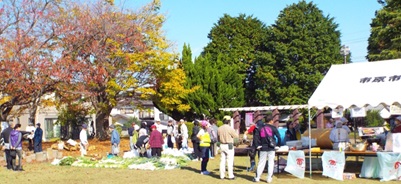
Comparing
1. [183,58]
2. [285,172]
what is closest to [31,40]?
[285,172]

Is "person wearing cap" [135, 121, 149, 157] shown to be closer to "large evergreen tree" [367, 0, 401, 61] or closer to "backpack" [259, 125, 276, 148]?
"backpack" [259, 125, 276, 148]

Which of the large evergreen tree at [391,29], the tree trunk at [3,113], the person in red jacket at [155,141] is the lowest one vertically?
the person in red jacket at [155,141]

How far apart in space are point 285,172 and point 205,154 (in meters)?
2.28

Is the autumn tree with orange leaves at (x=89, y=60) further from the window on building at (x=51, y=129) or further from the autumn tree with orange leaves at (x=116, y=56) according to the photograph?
the window on building at (x=51, y=129)

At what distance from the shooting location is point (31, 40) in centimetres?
2330

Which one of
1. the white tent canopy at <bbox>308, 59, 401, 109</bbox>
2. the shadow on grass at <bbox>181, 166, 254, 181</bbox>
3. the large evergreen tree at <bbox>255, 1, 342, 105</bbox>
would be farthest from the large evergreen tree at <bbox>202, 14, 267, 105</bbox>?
the white tent canopy at <bbox>308, 59, 401, 109</bbox>

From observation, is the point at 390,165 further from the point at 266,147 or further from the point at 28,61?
the point at 28,61

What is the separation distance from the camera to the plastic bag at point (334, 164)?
12984 millimetres

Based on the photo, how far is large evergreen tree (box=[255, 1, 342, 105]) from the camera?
45.3 m

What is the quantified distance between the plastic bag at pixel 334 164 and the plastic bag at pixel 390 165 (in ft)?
2.94

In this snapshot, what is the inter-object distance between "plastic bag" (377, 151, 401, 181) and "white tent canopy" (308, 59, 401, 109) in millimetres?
1215

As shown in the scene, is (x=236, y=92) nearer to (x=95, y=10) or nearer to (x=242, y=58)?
(x=242, y=58)

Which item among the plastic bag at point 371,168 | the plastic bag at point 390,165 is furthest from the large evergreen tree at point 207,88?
the plastic bag at point 390,165

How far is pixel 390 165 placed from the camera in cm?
1251
